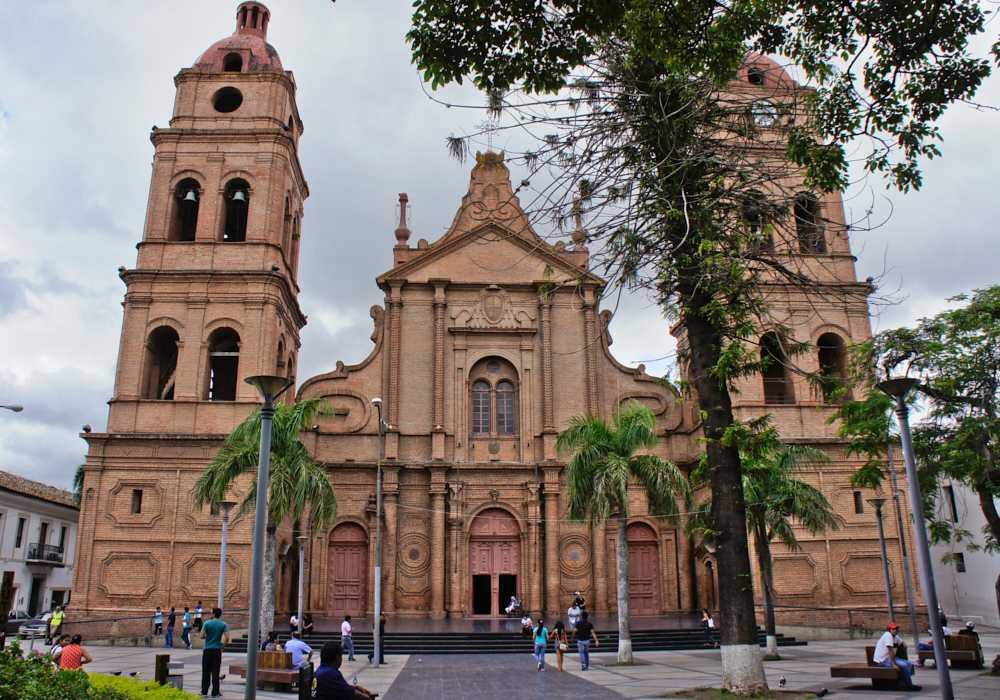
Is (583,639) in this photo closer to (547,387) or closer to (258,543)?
(258,543)

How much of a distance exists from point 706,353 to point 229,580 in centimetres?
1687

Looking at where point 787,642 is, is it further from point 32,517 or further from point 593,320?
point 32,517

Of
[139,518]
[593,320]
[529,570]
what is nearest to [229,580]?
[139,518]

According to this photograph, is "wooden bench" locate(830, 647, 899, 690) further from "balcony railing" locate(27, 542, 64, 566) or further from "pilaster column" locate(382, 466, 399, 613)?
"balcony railing" locate(27, 542, 64, 566)

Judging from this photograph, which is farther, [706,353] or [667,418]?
[667,418]

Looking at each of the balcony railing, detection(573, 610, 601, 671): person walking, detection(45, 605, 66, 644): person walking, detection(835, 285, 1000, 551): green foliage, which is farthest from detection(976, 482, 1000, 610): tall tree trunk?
the balcony railing

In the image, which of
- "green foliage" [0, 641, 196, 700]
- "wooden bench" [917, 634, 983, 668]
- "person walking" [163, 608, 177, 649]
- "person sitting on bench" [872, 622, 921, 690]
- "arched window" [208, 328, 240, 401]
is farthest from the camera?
"arched window" [208, 328, 240, 401]

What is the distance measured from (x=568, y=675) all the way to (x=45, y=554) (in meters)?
31.9

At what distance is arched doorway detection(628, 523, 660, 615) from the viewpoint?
26.9 metres

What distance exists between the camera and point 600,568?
26375mm

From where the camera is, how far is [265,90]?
2916 centimetres

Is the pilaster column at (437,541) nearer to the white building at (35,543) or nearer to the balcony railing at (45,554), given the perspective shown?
the white building at (35,543)

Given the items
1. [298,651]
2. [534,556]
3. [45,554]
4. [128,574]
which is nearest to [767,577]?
[534,556]

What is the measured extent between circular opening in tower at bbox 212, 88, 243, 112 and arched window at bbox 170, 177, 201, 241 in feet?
10.4
